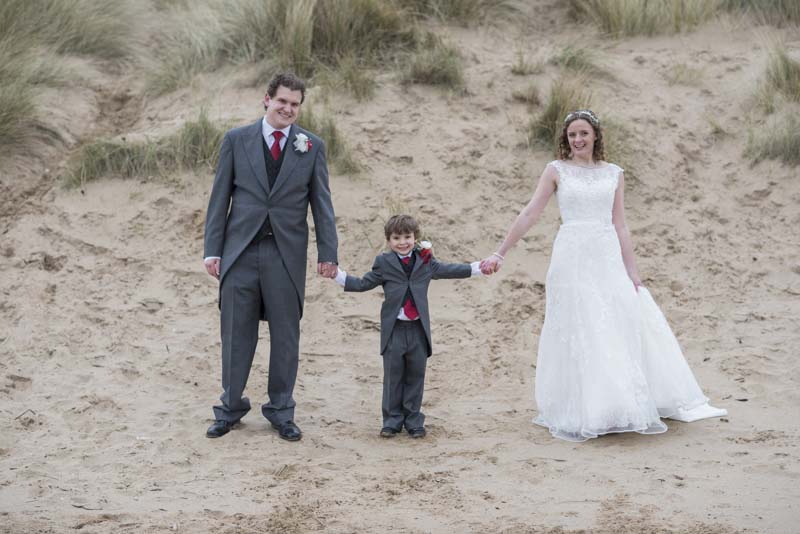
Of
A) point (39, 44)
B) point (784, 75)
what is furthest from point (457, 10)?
point (39, 44)

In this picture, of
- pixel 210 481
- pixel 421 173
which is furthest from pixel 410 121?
pixel 210 481

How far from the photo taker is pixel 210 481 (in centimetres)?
552

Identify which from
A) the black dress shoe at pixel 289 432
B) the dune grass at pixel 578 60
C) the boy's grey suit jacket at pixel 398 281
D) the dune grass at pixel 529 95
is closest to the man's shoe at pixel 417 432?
the boy's grey suit jacket at pixel 398 281

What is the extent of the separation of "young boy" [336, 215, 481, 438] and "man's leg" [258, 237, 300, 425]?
337 mm

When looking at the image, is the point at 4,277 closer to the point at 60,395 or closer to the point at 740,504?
the point at 60,395

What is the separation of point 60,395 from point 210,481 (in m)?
1.75

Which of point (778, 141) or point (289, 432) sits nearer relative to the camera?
point (289, 432)

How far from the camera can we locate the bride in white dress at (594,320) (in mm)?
6023

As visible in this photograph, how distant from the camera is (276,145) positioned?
19.9 ft

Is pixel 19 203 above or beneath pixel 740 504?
above

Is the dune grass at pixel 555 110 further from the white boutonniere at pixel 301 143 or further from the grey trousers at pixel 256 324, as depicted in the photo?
the grey trousers at pixel 256 324

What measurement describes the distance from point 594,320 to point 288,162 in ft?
6.69

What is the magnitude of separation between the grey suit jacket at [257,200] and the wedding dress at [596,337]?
1.44 m

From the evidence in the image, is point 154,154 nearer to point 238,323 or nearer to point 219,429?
point 238,323
